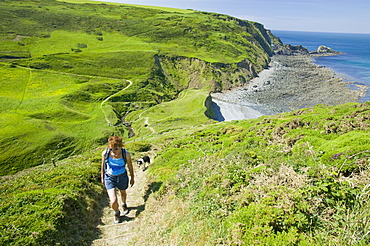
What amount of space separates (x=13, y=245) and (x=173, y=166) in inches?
400

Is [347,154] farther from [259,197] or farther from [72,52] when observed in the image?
[72,52]

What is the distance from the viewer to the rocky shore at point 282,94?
92188 millimetres

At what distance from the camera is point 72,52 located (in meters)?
117

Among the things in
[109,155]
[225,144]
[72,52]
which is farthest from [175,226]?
[72,52]

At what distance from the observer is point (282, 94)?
358ft

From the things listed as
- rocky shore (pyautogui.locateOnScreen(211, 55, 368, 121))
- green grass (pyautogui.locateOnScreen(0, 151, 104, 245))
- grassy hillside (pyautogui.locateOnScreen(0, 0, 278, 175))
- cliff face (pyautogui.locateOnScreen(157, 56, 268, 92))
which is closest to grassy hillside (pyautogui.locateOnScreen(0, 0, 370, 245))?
green grass (pyautogui.locateOnScreen(0, 151, 104, 245))

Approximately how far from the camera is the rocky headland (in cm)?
9225

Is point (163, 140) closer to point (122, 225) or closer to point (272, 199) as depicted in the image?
point (122, 225)

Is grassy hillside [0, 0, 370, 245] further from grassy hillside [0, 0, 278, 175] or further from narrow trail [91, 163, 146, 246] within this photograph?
grassy hillside [0, 0, 278, 175]

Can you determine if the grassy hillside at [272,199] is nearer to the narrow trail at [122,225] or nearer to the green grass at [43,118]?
the narrow trail at [122,225]

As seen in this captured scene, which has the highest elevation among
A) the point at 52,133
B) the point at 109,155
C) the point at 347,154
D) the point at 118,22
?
the point at 118,22

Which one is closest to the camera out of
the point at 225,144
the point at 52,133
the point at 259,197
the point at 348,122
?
the point at 259,197

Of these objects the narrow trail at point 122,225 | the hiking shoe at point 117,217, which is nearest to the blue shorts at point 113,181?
the hiking shoe at point 117,217

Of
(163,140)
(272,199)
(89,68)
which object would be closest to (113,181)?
(272,199)
